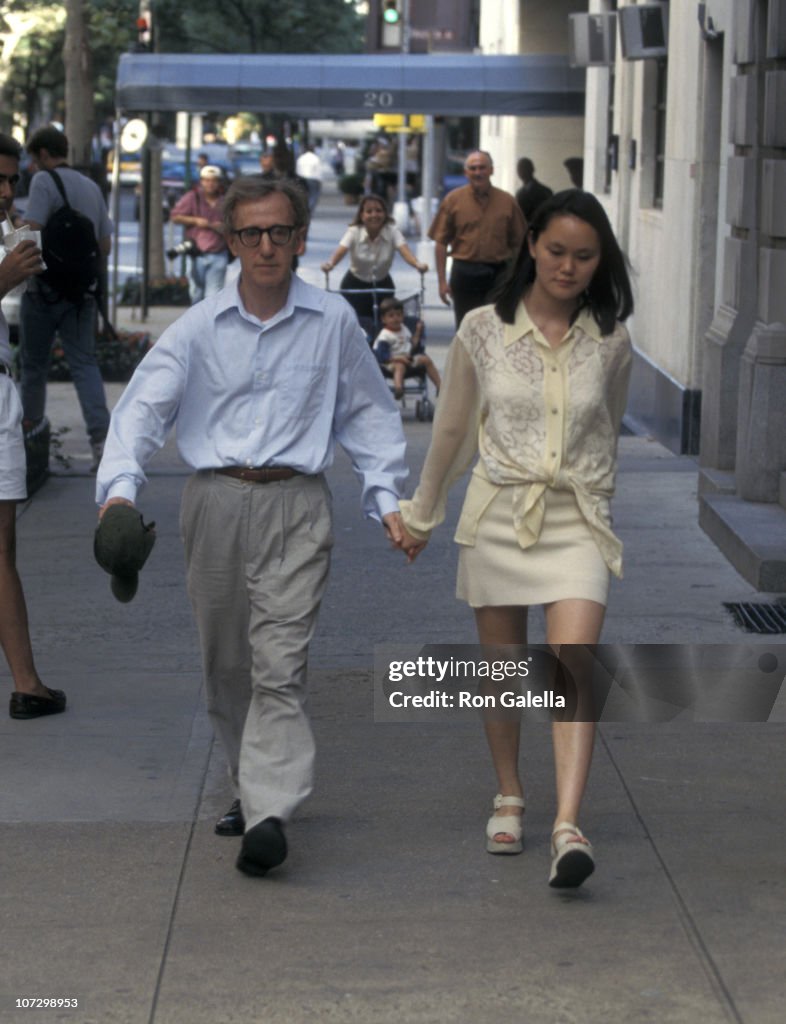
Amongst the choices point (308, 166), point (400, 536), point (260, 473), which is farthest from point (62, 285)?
point (308, 166)

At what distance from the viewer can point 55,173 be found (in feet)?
36.9

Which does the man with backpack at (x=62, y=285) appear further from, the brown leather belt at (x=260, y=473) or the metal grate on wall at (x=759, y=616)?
the brown leather belt at (x=260, y=473)

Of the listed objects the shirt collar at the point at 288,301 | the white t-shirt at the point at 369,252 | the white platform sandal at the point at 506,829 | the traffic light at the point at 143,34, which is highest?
the traffic light at the point at 143,34

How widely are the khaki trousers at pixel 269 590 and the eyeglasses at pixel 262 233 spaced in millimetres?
598

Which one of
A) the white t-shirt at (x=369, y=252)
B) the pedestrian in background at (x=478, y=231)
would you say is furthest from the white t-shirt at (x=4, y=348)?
the pedestrian in background at (x=478, y=231)

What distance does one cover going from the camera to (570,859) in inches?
185

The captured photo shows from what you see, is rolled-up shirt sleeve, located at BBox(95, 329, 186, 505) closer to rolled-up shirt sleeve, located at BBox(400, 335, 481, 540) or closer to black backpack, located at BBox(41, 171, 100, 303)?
rolled-up shirt sleeve, located at BBox(400, 335, 481, 540)

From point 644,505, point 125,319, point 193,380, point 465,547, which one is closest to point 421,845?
point 465,547

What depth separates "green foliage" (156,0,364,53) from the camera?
47.8m

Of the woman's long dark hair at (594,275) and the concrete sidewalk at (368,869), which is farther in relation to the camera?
the woman's long dark hair at (594,275)

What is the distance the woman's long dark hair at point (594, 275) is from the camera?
4.86m

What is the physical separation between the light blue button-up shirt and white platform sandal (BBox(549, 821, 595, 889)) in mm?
944

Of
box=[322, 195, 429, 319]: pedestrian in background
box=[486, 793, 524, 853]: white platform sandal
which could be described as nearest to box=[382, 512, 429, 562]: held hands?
box=[486, 793, 524, 853]: white platform sandal

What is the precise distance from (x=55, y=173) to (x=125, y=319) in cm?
1122
